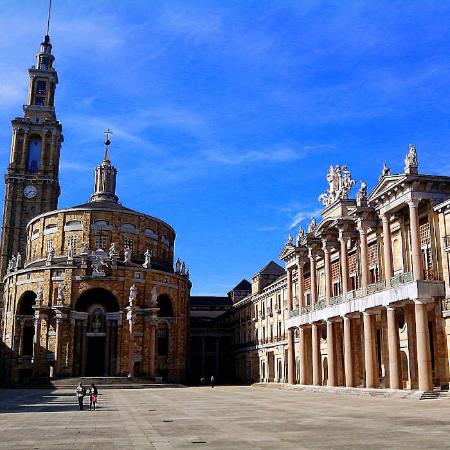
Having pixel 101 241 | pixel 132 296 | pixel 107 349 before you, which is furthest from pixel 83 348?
pixel 101 241

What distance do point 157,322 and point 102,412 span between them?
152 feet

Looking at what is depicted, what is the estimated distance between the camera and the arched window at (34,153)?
106 meters

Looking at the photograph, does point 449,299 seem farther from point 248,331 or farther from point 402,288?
point 248,331

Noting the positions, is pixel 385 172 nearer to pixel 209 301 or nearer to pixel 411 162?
pixel 411 162

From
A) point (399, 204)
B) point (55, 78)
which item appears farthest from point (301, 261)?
point (55, 78)

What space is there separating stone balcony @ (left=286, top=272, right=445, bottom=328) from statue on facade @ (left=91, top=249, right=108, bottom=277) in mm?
28017

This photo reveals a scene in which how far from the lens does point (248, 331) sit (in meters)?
90.9

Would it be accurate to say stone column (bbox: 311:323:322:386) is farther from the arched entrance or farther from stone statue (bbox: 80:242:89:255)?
stone statue (bbox: 80:242:89:255)

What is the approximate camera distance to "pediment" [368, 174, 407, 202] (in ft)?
125

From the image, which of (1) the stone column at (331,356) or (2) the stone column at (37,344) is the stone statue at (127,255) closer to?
(2) the stone column at (37,344)

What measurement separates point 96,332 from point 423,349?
47193 mm

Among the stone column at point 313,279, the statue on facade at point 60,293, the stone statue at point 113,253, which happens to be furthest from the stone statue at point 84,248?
the stone column at point 313,279

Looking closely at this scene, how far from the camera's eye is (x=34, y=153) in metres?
107

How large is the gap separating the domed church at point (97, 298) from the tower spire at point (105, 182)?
16cm
